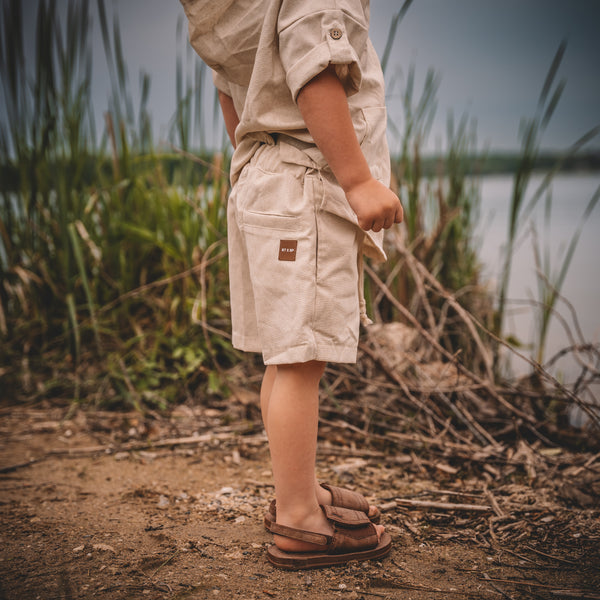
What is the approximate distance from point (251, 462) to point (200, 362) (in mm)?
561

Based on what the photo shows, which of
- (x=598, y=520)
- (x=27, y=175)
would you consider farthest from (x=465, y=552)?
(x=27, y=175)

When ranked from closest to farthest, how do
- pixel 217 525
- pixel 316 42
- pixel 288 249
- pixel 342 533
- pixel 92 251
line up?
1. pixel 316 42
2. pixel 288 249
3. pixel 342 533
4. pixel 217 525
5. pixel 92 251

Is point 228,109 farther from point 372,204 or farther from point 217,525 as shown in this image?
point 217,525

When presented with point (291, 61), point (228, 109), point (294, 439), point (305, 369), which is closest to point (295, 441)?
point (294, 439)

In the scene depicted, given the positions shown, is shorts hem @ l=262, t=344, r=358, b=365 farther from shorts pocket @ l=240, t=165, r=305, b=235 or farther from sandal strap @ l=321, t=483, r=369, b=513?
sandal strap @ l=321, t=483, r=369, b=513

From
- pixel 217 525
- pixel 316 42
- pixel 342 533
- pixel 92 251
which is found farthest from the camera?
pixel 92 251

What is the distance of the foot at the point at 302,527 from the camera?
3.79 ft

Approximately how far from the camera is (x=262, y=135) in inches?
45.5

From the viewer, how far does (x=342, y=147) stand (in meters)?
1.00

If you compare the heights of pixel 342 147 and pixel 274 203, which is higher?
pixel 342 147

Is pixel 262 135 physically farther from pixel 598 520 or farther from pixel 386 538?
pixel 598 520

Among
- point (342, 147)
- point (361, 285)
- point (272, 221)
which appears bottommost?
point (361, 285)

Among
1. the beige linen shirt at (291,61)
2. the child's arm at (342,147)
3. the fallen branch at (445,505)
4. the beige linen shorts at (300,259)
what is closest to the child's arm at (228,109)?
the beige linen shirt at (291,61)

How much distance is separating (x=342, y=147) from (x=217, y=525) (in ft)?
2.98
